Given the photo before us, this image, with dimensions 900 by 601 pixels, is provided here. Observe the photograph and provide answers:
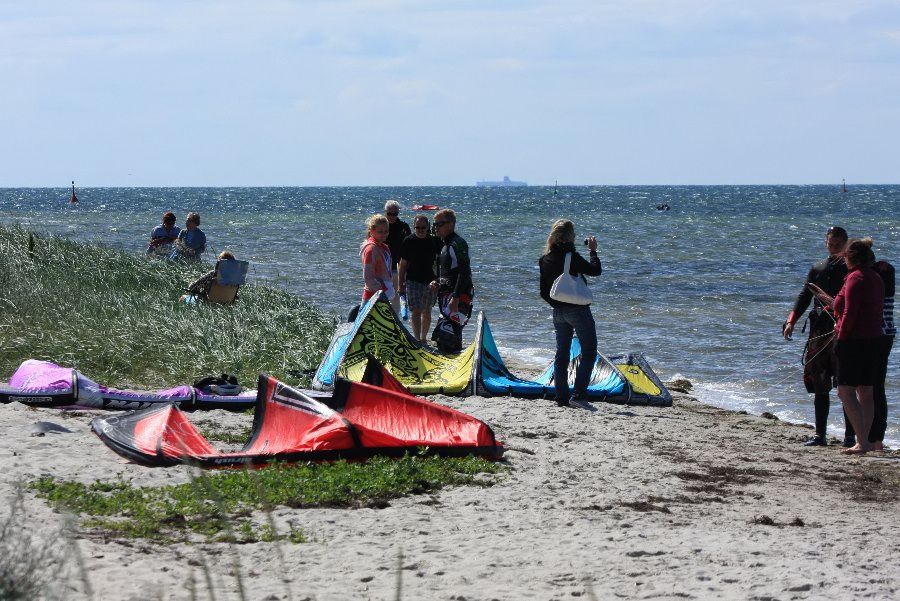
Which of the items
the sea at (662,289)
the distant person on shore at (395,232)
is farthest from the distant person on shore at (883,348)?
the distant person on shore at (395,232)

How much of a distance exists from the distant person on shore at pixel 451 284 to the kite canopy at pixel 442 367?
0.80 m

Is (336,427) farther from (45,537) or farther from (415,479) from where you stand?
(45,537)

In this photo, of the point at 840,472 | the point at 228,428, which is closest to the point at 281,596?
the point at 228,428

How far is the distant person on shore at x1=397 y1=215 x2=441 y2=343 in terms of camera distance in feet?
39.4

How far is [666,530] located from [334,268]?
2432 cm

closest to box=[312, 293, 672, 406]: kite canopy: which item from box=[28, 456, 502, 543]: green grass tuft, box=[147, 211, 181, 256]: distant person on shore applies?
box=[28, 456, 502, 543]: green grass tuft

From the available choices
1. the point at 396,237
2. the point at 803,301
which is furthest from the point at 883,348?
the point at 396,237

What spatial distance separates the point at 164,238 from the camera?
55.7ft

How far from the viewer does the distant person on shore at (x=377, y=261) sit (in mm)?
10906

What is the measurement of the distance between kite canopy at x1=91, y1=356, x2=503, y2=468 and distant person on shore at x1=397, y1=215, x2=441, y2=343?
3827 mm

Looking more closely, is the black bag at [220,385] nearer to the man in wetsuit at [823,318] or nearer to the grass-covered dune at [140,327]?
the grass-covered dune at [140,327]

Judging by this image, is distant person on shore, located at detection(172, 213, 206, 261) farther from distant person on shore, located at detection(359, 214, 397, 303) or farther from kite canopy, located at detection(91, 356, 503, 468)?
kite canopy, located at detection(91, 356, 503, 468)

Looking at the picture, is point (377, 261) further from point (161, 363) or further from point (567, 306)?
point (161, 363)

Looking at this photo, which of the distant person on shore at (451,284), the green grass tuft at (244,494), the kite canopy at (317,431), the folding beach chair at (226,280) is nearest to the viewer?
the green grass tuft at (244,494)
